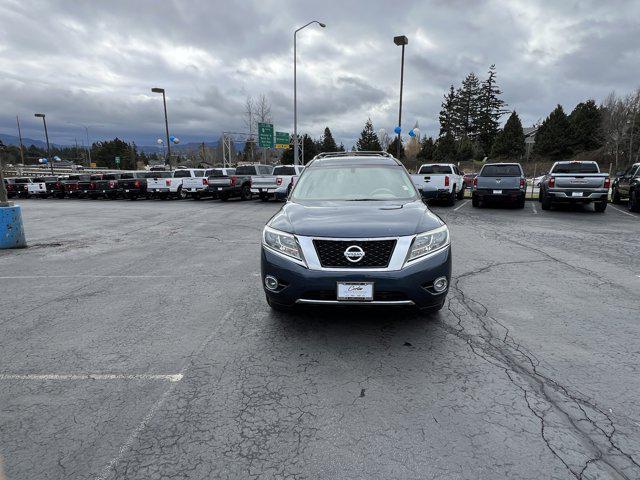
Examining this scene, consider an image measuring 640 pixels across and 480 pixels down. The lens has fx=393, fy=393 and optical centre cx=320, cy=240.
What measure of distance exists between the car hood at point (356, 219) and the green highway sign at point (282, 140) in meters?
36.6

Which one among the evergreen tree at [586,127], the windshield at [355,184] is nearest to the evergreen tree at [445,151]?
the evergreen tree at [586,127]

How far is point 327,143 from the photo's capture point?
89.8 metres

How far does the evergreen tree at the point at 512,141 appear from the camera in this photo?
58.9 metres

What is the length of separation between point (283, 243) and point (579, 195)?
45.4 ft

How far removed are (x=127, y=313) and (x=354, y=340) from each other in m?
2.77

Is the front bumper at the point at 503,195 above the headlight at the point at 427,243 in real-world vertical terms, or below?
below

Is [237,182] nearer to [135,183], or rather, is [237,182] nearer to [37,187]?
[135,183]

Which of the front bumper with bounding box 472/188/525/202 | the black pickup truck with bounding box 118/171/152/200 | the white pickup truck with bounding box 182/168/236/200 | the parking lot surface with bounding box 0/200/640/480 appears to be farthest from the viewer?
the black pickup truck with bounding box 118/171/152/200

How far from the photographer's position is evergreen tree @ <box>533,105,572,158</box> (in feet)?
180

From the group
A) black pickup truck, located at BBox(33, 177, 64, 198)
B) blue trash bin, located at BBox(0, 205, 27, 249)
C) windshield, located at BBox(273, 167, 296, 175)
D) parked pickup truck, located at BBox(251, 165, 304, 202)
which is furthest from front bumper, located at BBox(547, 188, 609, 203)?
black pickup truck, located at BBox(33, 177, 64, 198)

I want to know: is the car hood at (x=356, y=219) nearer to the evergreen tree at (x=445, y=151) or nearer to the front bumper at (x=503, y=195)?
the front bumper at (x=503, y=195)

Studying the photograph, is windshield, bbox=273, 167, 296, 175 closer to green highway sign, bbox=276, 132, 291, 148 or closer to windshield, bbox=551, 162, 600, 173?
windshield, bbox=551, 162, 600, 173

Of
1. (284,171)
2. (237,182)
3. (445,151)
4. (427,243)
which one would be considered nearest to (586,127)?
(445,151)

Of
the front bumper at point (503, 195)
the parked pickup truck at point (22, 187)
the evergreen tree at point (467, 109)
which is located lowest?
the parked pickup truck at point (22, 187)
